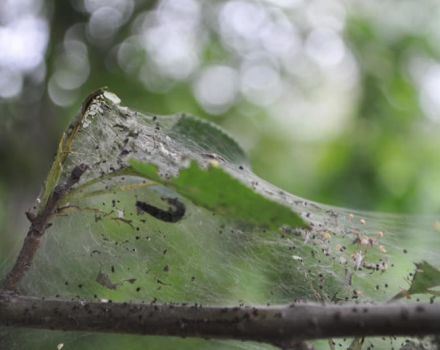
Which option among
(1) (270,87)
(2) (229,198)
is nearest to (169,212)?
(2) (229,198)

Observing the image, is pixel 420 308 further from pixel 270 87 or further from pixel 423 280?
pixel 270 87

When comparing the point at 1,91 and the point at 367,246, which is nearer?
the point at 367,246

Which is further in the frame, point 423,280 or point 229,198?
point 423,280

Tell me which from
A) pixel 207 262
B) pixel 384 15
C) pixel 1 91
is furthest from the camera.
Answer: pixel 384 15

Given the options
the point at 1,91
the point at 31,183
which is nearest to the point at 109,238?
the point at 31,183

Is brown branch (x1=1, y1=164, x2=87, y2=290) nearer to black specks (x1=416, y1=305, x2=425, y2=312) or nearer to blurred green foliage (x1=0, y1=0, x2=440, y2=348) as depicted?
black specks (x1=416, y1=305, x2=425, y2=312)

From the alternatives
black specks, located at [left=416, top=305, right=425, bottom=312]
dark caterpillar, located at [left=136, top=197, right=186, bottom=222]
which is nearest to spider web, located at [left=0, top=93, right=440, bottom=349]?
dark caterpillar, located at [left=136, top=197, right=186, bottom=222]

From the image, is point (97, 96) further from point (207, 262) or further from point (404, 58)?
point (404, 58)
